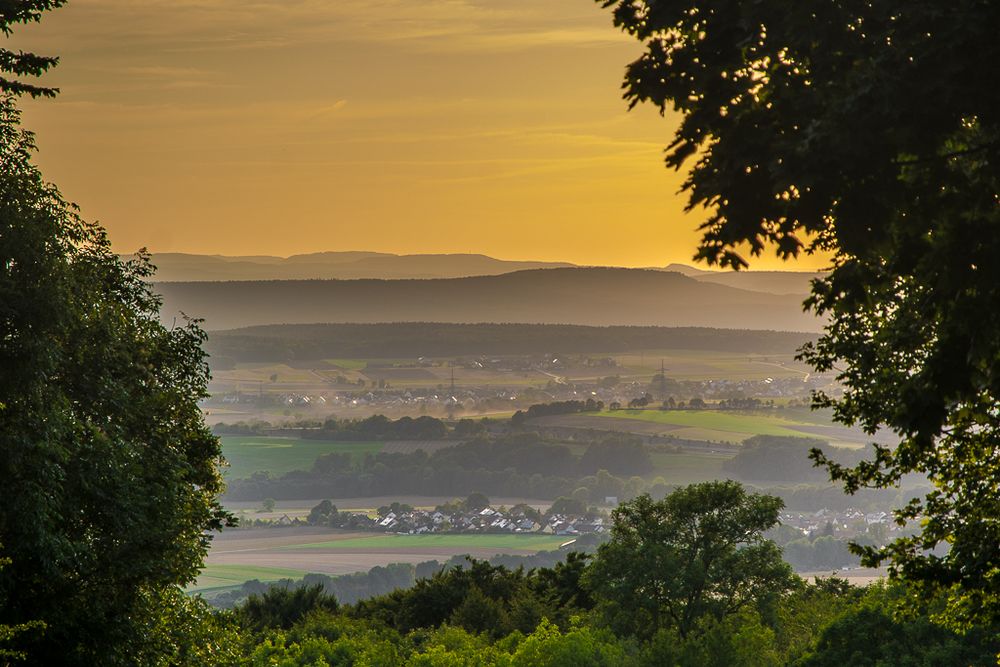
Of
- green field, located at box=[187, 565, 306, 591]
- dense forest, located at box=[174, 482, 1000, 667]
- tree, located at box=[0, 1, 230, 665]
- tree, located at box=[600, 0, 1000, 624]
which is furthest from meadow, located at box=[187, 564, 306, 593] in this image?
tree, located at box=[600, 0, 1000, 624]

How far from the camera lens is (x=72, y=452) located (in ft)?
83.1

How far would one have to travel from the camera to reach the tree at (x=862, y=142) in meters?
12.6

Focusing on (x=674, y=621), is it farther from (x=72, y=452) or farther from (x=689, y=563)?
(x=72, y=452)

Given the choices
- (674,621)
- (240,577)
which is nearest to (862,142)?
(674,621)

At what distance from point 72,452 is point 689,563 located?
96.5ft

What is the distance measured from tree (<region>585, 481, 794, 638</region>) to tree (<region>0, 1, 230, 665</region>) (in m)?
23.1

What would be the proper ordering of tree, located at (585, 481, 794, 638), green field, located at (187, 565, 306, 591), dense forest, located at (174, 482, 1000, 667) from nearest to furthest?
dense forest, located at (174, 482, 1000, 667), tree, located at (585, 481, 794, 638), green field, located at (187, 565, 306, 591)

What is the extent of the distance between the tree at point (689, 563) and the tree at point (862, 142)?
33960 mm

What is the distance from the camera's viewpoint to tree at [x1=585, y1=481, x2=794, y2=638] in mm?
49500

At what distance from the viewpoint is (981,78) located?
12609 millimetres

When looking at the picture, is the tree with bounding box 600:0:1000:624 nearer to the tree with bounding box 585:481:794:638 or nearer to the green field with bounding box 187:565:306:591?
the tree with bounding box 585:481:794:638

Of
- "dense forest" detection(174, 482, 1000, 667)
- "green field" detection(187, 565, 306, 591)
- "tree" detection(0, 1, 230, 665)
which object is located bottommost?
"green field" detection(187, 565, 306, 591)

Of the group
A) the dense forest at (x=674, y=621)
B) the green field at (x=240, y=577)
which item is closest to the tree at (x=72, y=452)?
the dense forest at (x=674, y=621)

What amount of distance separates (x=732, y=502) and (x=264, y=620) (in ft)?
91.2
